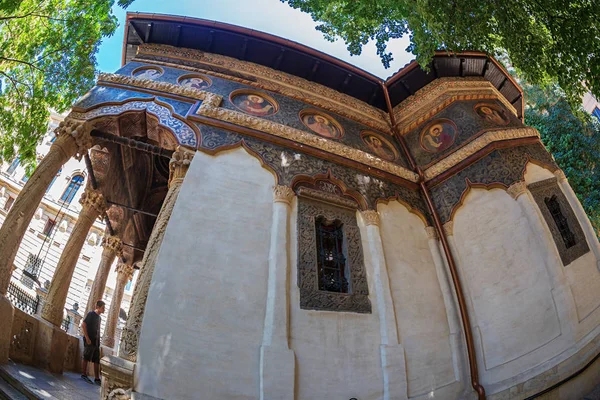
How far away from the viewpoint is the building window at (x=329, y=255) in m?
6.43

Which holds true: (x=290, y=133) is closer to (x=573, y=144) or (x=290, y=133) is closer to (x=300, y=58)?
(x=300, y=58)

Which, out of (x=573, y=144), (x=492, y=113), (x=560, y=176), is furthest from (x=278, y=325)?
(x=573, y=144)

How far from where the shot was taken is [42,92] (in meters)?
6.91

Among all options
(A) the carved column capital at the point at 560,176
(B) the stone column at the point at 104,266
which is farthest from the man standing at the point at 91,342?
(A) the carved column capital at the point at 560,176

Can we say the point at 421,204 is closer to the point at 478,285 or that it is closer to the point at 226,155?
the point at 478,285

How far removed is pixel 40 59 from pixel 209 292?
537cm

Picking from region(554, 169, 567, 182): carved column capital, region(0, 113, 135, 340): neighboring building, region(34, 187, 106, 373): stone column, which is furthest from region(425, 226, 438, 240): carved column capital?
region(0, 113, 135, 340): neighboring building

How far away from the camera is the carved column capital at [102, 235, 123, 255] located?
438 inches

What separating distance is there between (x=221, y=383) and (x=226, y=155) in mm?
4183

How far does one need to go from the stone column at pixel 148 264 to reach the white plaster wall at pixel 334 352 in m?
2.23

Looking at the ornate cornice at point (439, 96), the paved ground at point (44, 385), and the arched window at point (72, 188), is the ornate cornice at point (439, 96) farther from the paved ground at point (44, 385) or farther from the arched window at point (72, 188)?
the arched window at point (72, 188)

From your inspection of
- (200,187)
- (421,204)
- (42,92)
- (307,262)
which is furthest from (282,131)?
(42,92)

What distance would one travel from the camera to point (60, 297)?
7.77 m

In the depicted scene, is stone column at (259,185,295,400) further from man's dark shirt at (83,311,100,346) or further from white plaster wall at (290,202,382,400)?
man's dark shirt at (83,311,100,346)
